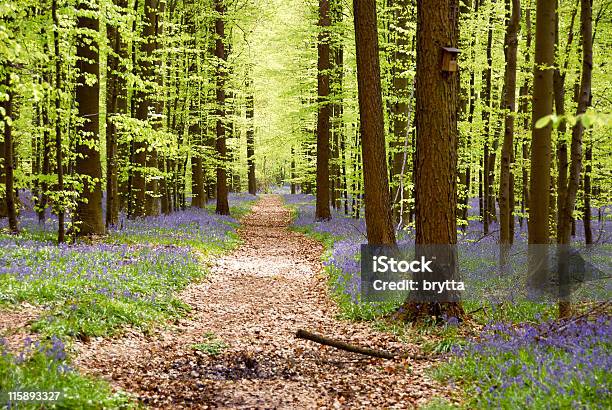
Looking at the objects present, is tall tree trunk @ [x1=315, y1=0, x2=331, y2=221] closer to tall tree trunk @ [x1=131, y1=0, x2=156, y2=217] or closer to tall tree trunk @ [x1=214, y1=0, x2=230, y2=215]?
tall tree trunk @ [x1=214, y1=0, x2=230, y2=215]

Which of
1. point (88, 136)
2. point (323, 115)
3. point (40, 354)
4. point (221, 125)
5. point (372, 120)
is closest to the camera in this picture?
point (40, 354)

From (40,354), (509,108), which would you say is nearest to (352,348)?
(40,354)

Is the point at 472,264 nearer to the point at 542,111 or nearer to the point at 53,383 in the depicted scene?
the point at 542,111

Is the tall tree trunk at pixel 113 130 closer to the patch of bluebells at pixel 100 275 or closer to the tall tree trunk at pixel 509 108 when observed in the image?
the patch of bluebells at pixel 100 275

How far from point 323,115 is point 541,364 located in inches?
726

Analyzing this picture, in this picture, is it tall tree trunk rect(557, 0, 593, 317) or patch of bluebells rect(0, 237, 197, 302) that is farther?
patch of bluebells rect(0, 237, 197, 302)

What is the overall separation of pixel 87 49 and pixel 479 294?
41.4ft

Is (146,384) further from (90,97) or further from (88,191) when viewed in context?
(90,97)

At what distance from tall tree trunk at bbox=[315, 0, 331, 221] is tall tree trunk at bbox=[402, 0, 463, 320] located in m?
13.0

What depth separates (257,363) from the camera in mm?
7281

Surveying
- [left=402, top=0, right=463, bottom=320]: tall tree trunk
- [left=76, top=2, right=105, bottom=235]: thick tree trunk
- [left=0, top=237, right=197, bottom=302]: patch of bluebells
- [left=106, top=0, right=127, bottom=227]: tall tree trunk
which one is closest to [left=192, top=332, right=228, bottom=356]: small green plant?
[left=0, top=237, right=197, bottom=302]: patch of bluebells

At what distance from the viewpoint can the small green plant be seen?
7.74m

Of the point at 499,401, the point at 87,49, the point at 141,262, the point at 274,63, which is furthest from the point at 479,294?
the point at 274,63

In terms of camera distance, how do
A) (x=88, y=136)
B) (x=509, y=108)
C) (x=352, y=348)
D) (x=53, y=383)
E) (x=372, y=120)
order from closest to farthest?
(x=53, y=383), (x=352, y=348), (x=372, y=120), (x=509, y=108), (x=88, y=136)
